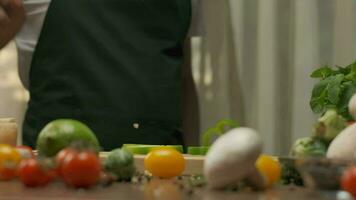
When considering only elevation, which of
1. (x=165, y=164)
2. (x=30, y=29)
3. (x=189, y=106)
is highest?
(x=30, y=29)

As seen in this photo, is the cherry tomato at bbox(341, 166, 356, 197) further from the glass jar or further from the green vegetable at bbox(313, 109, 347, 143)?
the glass jar

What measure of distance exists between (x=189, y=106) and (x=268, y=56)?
303mm

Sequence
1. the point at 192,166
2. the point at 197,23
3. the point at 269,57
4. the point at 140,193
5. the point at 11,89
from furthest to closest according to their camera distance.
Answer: the point at 11,89 → the point at 197,23 → the point at 269,57 → the point at 192,166 → the point at 140,193

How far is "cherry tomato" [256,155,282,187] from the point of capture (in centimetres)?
82

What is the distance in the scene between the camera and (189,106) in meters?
1.99

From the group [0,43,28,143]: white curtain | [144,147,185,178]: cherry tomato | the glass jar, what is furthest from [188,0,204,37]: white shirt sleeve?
[144,147,185,178]: cherry tomato

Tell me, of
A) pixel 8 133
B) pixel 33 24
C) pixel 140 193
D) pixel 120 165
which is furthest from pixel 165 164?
pixel 33 24

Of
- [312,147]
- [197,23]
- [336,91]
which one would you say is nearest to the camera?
[312,147]

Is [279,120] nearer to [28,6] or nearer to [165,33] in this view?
[165,33]

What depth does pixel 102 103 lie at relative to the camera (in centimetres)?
185

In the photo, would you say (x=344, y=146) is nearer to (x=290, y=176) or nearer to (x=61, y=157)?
(x=290, y=176)

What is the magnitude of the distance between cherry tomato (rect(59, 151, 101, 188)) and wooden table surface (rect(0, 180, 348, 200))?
1cm

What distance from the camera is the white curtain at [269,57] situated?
1.78m

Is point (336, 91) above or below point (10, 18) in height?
below
